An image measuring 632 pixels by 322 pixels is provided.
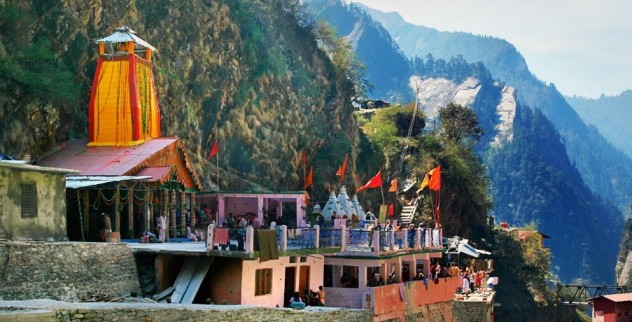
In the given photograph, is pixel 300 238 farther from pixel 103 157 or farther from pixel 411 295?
pixel 103 157

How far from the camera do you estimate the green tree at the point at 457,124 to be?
81.0 meters

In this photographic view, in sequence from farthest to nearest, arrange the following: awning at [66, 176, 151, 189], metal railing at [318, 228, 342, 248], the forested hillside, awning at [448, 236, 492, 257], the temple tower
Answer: awning at [448, 236, 492, 257], the forested hillside, the temple tower, metal railing at [318, 228, 342, 248], awning at [66, 176, 151, 189]

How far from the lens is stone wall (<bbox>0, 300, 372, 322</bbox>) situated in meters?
19.6

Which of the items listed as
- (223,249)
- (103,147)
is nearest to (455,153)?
(103,147)

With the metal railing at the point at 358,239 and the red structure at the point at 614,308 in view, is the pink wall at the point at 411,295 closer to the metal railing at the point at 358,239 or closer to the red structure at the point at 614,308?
the metal railing at the point at 358,239

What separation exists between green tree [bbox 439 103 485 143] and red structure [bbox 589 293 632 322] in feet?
83.6

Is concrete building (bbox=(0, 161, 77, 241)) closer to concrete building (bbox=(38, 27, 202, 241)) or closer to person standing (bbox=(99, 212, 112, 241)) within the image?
person standing (bbox=(99, 212, 112, 241))

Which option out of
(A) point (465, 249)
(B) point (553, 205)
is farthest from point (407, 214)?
(B) point (553, 205)

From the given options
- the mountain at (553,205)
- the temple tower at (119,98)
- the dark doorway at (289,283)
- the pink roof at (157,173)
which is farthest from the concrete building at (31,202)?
the mountain at (553,205)

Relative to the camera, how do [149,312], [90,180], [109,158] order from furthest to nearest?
1. [109,158]
2. [90,180]
3. [149,312]

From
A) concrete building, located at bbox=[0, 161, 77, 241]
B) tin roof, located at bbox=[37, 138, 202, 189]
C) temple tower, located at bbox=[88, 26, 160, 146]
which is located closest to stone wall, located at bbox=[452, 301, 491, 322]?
tin roof, located at bbox=[37, 138, 202, 189]

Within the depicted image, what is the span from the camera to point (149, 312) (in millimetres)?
21609

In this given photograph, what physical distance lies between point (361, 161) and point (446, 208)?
10.4 meters

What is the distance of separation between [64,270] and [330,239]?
10.6 meters
